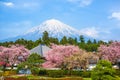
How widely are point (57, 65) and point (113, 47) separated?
13451 mm

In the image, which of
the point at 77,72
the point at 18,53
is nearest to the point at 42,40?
the point at 18,53

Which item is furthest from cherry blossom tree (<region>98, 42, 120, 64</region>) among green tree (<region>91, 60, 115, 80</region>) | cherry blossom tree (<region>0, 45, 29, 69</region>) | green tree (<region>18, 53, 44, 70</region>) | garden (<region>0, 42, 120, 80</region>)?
green tree (<region>91, 60, 115, 80</region>)

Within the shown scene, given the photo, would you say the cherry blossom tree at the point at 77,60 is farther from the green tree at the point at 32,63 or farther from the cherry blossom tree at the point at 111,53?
the cherry blossom tree at the point at 111,53

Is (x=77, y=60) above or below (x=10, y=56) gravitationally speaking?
below

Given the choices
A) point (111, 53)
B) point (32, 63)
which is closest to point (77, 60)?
point (32, 63)

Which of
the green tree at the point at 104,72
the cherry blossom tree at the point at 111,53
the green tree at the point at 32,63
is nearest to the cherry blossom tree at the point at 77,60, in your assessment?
the green tree at the point at 32,63

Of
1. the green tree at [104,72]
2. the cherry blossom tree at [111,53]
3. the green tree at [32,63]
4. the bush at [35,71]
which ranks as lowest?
the green tree at [104,72]

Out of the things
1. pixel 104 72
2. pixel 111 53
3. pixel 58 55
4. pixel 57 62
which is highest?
pixel 111 53

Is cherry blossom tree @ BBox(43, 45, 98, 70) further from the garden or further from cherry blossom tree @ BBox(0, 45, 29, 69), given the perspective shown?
cherry blossom tree @ BBox(0, 45, 29, 69)

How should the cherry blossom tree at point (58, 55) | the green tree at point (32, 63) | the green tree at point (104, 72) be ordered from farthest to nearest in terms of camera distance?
1. the cherry blossom tree at point (58, 55)
2. the green tree at point (32, 63)
3. the green tree at point (104, 72)

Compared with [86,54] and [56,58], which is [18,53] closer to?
[56,58]

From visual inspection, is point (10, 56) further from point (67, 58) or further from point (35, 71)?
point (67, 58)

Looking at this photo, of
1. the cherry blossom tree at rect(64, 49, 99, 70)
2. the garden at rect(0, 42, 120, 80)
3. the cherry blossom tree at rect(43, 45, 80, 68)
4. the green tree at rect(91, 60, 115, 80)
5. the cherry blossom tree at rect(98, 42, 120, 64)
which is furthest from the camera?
the cherry blossom tree at rect(98, 42, 120, 64)

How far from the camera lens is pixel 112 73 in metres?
26.5
